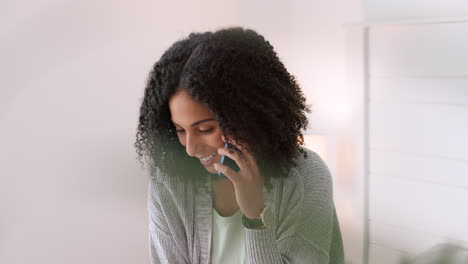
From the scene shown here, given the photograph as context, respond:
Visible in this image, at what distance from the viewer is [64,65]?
1.23 meters

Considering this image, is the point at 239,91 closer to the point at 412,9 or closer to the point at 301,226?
the point at 301,226

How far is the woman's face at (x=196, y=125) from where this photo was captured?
27.8 inches

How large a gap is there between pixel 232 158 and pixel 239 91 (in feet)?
0.33

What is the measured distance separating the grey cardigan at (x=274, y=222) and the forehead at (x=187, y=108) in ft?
0.62

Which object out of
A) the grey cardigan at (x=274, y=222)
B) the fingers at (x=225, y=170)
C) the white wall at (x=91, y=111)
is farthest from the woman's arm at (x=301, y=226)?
the white wall at (x=91, y=111)

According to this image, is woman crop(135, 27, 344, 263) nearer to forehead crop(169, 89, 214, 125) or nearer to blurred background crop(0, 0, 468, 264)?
forehead crop(169, 89, 214, 125)

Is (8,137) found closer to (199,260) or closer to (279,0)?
(199,260)

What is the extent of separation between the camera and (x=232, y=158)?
0.72 m

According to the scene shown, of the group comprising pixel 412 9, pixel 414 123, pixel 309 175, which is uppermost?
pixel 412 9

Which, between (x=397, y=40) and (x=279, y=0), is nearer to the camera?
(x=397, y=40)

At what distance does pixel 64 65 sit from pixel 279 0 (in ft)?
2.23

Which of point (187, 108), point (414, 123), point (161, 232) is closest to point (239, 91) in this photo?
point (187, 108)

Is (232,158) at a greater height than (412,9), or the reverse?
(412,9)

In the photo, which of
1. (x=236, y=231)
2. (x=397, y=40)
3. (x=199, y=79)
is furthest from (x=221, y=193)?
(x=397, y=40)
